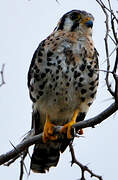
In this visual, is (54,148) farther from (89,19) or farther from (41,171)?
(89,19)

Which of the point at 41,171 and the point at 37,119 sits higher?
the point at 37,119

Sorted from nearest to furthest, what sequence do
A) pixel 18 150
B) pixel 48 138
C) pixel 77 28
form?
pixel 18 150
pixel 48 138
pixel 77 28

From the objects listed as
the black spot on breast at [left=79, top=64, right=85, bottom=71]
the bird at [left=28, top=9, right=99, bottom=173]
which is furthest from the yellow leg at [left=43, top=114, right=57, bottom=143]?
the black spot on breast at [left=79, top=64, right=85, bottom=71]

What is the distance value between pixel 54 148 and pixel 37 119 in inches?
19.0

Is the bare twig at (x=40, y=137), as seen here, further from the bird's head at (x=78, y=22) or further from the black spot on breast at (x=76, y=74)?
the bird's head at (x=78, y=22)

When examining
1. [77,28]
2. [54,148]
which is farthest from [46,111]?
[77,28]

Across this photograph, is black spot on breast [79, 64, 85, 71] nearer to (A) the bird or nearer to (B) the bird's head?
(A) the bird

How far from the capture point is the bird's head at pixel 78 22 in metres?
5.45

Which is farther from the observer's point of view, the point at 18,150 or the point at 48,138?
the point at 48,138

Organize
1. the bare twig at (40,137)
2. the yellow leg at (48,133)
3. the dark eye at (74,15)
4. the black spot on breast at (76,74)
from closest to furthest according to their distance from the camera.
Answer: the bare twig at (40,137) < the yellow leg at (48,133) < the black spot on breast at (76,74) < the dark eye at (74,15)

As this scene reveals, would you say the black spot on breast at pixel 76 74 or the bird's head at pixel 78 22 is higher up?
the bird's head at pixel 78 22

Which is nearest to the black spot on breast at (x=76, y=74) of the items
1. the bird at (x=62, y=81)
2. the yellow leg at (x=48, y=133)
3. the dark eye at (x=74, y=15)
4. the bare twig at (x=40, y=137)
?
the bird at (x=62, y=81)

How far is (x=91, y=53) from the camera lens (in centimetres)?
523

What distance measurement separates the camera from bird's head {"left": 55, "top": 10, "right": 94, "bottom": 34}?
17.9 feet
